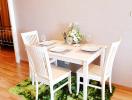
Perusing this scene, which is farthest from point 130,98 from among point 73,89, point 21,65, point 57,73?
point 21,65

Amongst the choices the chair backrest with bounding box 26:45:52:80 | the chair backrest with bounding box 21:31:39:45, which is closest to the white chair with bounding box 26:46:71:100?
the chair backrest with bounding box 26:45:52:80

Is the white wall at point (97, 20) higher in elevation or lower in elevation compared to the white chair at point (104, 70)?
higher

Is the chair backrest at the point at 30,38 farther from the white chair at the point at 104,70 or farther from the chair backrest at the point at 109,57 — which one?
the chair backrest at the point at 109,57

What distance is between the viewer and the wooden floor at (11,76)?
9.00ft

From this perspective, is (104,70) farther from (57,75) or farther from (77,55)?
(57,75)

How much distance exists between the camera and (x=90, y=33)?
3008mm

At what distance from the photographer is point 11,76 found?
3.48m

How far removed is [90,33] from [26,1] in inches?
62.0

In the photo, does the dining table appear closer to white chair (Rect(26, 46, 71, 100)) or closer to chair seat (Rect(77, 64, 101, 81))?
chair seat (Rect(77, 64, 101, 81))

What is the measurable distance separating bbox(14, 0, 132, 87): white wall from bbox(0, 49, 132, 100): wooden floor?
23cm

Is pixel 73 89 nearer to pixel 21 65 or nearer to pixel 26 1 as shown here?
pixel 21 65

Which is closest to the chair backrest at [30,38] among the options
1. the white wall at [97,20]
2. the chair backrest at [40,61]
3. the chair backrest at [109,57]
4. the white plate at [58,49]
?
the white wall at [97,20]

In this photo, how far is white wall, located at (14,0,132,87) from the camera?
8.81ft

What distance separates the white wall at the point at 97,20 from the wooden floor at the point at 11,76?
23 centimetres
